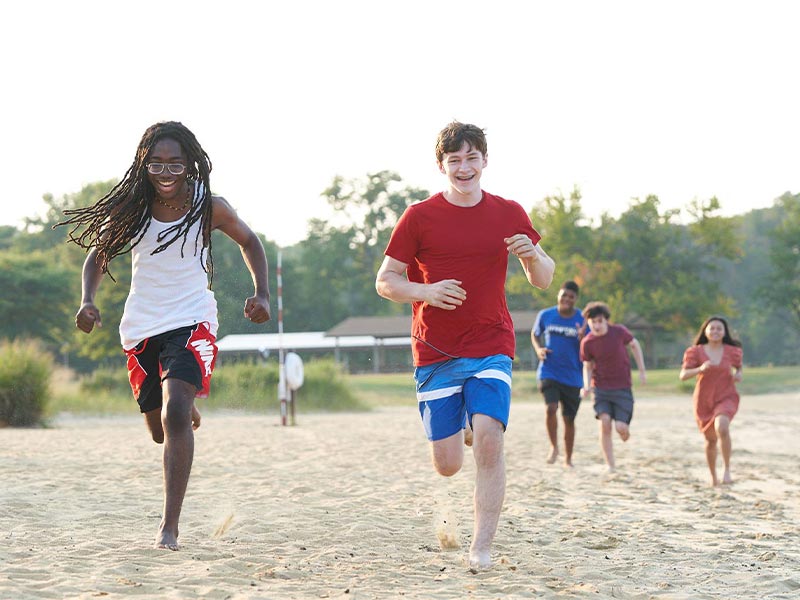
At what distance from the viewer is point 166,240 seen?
5.72m

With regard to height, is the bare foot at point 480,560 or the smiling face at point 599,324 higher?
the smiling face at point 599,324

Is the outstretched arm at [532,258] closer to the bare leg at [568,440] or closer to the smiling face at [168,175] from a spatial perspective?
the smiling face at [168,175]

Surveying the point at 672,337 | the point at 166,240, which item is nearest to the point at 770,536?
the point at 166,240

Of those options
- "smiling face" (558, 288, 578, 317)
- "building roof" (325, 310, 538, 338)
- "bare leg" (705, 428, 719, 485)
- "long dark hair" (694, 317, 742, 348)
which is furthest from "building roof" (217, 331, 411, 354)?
"bare leg" (705, 428, 719, 485)

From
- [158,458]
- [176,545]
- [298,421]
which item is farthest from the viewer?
[298,421]

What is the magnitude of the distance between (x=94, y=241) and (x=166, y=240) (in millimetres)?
554

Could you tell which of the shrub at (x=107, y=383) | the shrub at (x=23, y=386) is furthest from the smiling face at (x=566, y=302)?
the shrub at (x=107, y=383)

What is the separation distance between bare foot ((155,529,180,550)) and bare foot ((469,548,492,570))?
1427 mm

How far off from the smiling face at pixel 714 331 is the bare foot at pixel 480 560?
5876 millimetres

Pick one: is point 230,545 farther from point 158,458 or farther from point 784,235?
point 784,235

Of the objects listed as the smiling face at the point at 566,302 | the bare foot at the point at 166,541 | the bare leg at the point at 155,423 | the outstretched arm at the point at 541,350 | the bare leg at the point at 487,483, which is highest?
the smiling face at the point at 566,302

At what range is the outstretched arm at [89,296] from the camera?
5766 millimetres

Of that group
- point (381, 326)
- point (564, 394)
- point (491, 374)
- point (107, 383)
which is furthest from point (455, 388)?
point (381, 326)

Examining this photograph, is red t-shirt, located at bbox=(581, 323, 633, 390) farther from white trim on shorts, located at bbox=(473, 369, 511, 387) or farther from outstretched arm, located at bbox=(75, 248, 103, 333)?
outstretched arm, located at bbox=(75, 248, 103, 333)
